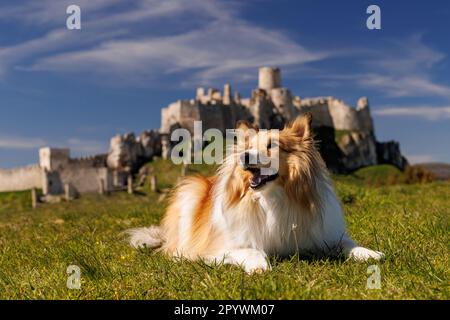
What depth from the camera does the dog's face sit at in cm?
541

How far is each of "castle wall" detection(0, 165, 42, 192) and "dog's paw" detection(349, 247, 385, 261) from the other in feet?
282

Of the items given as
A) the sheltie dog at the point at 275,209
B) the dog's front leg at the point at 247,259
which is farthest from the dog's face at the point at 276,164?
the dog's front leg at the point at 247,259

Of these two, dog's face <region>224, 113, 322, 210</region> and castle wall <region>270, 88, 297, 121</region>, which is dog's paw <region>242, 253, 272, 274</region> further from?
castle wall <region>270, 88, 297, 121</region>

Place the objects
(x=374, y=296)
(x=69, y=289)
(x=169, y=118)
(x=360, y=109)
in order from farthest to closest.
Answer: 1. (x=360, y=109)
2. (x=169, y=118)
3. (x=69, y=289)
4. (x=374, y=296)

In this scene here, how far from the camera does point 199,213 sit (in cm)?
686

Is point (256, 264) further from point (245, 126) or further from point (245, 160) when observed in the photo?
point (245, 126)

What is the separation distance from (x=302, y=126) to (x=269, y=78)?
121350mm

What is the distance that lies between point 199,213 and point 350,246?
1.86m

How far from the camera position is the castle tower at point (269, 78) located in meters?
126

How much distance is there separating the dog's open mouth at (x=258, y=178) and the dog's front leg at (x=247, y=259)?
2.25ft

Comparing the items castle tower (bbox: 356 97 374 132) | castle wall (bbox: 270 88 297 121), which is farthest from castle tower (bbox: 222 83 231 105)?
castle tower (bbox: 356 97 374 132)

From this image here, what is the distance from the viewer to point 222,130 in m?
99.4
